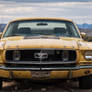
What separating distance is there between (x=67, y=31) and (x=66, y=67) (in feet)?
6.33

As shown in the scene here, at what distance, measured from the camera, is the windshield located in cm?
768

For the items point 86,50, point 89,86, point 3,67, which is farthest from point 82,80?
point 3,67

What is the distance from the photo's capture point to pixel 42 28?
313 inches

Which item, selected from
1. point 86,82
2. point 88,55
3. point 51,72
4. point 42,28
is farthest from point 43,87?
point 42,28

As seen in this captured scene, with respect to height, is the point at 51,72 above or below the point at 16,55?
below

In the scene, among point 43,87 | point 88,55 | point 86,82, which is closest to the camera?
point 88,55

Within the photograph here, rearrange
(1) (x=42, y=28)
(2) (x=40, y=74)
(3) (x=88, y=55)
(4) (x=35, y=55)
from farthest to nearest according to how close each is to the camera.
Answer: (1) (x=42, y=28)
(3) (x=88, y=55)
(4) (x=35, y=55)
(2) (x=40, y=74)

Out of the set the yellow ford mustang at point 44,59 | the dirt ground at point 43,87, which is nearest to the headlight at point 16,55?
the yellow ford mustang at point 44,59

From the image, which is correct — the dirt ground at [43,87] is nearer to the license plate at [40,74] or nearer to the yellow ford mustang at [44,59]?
the yellow ford mustang at [44,59]

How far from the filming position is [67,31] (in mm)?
7793

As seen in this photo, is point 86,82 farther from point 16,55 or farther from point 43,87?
point 16,55

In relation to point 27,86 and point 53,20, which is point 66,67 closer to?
point 27,86

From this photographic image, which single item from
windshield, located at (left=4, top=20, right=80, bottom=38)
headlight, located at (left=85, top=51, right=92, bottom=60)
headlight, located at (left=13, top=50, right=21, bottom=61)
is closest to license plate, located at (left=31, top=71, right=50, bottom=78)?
headlight, located at (left=13, top=50, right=21, bottom=61)

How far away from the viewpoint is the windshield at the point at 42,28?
25.2 feet
